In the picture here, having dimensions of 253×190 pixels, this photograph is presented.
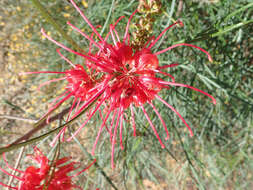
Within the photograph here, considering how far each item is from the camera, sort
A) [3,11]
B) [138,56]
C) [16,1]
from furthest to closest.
Result: [3,11] → [16,1] → [138,56]

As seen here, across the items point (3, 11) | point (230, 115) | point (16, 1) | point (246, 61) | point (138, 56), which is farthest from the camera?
point (3, 11)

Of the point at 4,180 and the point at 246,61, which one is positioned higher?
the point at 4,180

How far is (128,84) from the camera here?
36cm

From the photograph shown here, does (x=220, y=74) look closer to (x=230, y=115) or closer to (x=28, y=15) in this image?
(x=230, y=115)

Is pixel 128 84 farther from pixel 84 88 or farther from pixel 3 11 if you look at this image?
pixel 3 11

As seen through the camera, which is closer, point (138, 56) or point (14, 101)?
point (138, 56)

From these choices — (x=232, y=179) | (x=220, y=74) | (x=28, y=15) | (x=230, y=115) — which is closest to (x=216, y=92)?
(x=220, y=74)

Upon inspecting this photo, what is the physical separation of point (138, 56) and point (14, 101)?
5.84 ft

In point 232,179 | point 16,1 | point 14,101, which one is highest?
point 16,1

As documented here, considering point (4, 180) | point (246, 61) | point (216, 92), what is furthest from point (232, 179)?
point (4, 180)

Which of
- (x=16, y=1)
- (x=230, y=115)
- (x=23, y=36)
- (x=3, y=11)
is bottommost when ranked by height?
(x=230, y=115)

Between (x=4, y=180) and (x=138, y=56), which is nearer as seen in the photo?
(x=138, y=56)

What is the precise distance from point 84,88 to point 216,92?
73cm

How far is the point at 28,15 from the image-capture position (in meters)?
1.53
